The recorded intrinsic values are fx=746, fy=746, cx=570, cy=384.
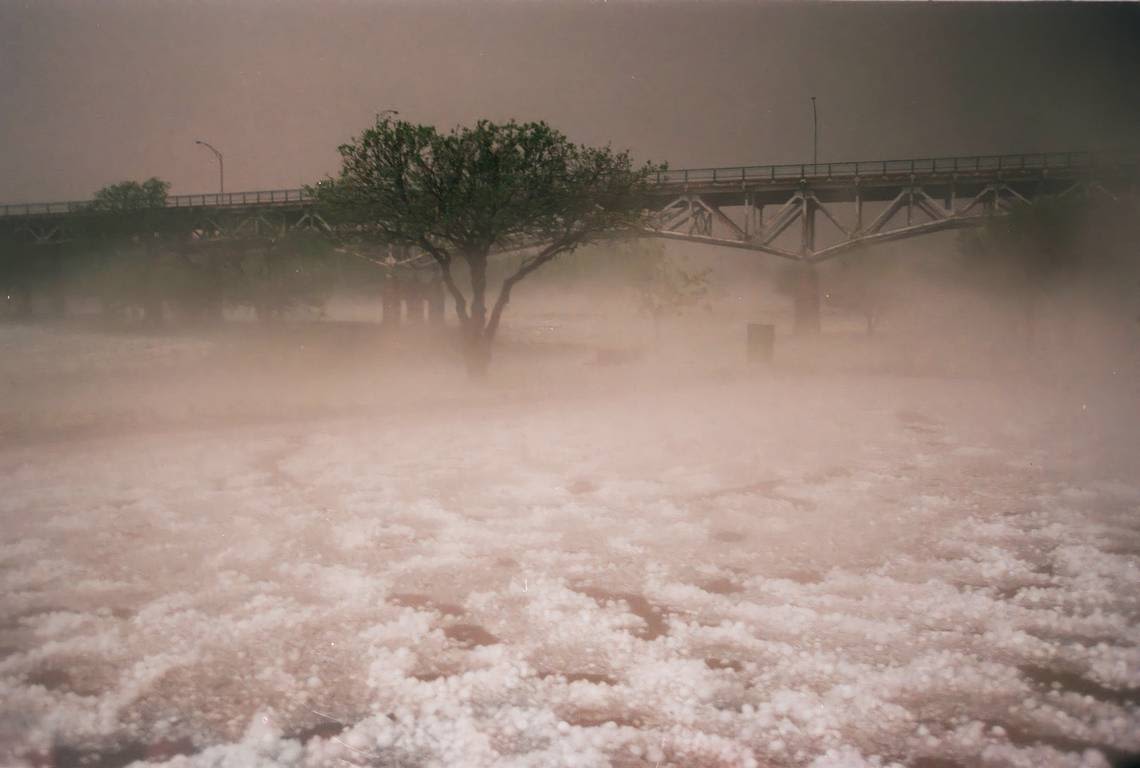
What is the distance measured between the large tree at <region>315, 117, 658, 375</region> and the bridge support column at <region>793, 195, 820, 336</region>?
2639 centimetres

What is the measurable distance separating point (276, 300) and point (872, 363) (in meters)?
37.2

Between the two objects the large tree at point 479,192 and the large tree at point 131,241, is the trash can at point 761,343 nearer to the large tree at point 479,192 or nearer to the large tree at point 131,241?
the large tree at point 479,192

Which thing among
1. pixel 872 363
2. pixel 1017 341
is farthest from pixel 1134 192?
pixel 872 363

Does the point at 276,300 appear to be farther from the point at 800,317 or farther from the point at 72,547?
the point at 72,547

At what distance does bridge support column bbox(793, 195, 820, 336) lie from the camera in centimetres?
5144

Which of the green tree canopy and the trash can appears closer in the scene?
the trash can

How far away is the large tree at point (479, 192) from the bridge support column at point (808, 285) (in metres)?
26.4

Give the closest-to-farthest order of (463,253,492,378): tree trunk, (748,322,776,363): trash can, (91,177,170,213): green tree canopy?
(463,253,492,378): tree trunk
(748,322,776,363): trash can
(91,177,170,213): green tree canopy

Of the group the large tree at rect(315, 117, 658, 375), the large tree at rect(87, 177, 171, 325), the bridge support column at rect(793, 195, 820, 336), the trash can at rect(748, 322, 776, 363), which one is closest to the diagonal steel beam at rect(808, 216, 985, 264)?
the bridge support column at rect(793, 195, 820, 336)

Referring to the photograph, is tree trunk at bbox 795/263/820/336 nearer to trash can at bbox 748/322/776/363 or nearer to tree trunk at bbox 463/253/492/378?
trash can at bbox 748/322/776/363

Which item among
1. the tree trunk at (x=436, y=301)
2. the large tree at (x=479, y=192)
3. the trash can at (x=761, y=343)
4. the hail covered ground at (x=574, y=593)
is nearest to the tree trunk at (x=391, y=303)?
the tree trunk at (x=436, y=301)

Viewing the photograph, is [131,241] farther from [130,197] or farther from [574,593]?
[574,593]

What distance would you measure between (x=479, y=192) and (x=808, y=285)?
1310 inches

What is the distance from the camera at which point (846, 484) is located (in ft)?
41.9
